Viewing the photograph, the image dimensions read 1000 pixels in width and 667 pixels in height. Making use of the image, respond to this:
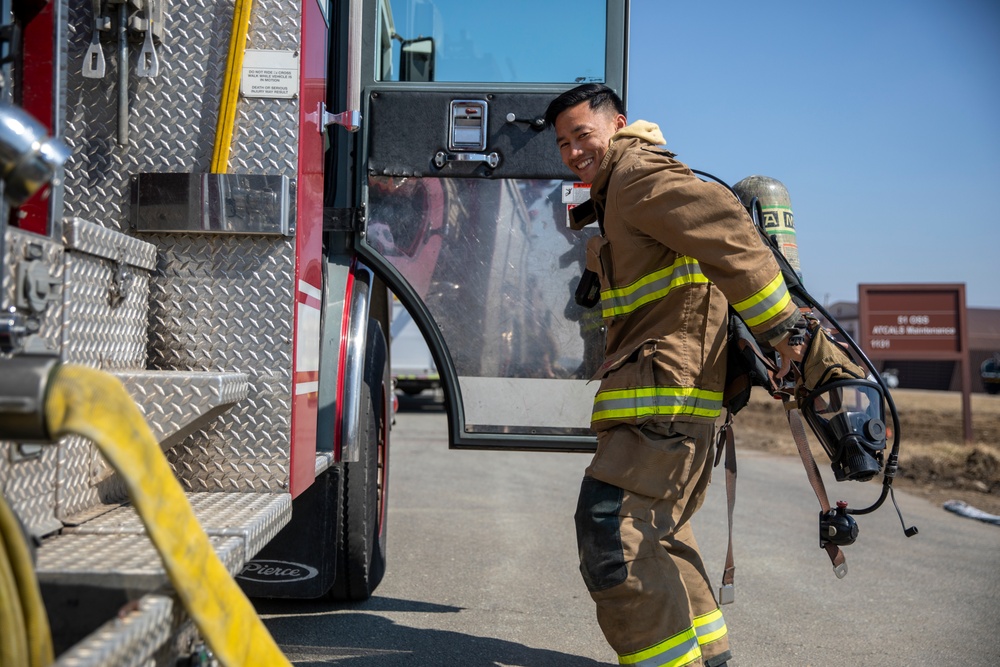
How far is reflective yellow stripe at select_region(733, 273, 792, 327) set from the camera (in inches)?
93.8

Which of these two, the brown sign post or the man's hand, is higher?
the brown sign post

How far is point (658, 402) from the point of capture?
252 cm

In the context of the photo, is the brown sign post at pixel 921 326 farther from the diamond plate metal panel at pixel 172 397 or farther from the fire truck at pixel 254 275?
the diamond plate metal panel at pixel 172 397

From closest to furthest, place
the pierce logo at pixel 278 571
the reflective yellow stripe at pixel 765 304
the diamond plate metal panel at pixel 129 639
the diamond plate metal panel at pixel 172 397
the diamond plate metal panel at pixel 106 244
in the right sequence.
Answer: the diamond plate metal panel at pixel 129 639 → the diamond plate metal panel at pixel 106 244 → the diamond plate metal panel at pixel 172 397 → the reflective yellow stripe at pixel 765 304 → the pierce logo at pixel 278 571

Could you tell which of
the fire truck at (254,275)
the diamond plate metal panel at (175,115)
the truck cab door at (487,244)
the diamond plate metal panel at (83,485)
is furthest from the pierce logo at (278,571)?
the diamond plate metal panel at (175,115)

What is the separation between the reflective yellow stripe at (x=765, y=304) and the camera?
238cm

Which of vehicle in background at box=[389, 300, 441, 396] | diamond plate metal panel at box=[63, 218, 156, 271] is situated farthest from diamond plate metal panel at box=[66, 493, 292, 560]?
vehicle in background at box=[389, 300, 441, 396]

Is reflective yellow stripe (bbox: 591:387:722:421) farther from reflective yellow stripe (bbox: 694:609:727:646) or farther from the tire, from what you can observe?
the tire

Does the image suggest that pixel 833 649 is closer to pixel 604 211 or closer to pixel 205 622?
pixel 604 211

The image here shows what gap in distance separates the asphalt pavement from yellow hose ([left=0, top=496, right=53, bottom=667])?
6.50 ft

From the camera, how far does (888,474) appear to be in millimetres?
2562

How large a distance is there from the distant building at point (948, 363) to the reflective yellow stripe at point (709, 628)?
3186 cm

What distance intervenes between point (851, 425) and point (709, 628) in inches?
33.0

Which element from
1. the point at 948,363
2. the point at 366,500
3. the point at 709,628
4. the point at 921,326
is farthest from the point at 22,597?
the point at 948,363
